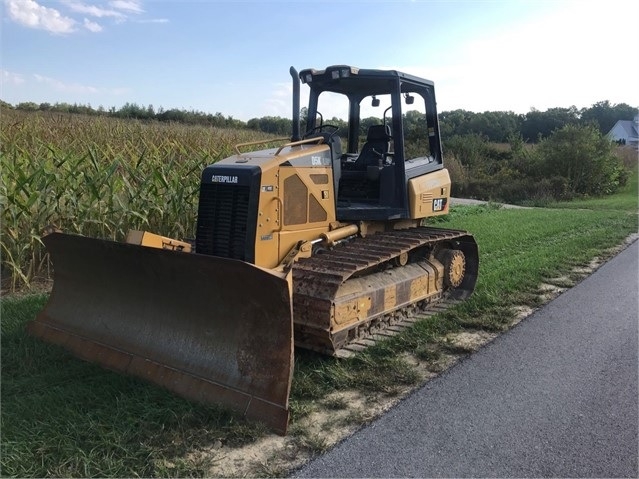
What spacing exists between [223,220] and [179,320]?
0.99 metres

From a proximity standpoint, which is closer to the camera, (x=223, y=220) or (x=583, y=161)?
(x=223, y=220)

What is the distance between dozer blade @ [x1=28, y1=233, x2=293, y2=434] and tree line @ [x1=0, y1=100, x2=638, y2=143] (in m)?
3.16

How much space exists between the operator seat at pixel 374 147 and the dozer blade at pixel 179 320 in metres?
2.74

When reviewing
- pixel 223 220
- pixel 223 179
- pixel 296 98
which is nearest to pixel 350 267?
pixel 223 220

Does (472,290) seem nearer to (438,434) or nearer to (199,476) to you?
(438,434)

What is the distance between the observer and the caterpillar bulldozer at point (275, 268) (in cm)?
385

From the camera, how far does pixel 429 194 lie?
6328 millimetres

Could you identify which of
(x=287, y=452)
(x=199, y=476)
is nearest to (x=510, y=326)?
(x=287, y=452)

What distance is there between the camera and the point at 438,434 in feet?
11.3

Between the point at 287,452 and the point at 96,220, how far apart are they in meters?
4.54

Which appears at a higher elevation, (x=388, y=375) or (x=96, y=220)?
(x=96, y=220)

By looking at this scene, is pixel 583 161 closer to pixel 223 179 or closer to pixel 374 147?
pixel 374 147

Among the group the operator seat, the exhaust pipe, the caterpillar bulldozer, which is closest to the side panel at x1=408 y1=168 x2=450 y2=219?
the caterpillar bulldozer

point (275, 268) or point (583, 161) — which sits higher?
point (583, 161)
